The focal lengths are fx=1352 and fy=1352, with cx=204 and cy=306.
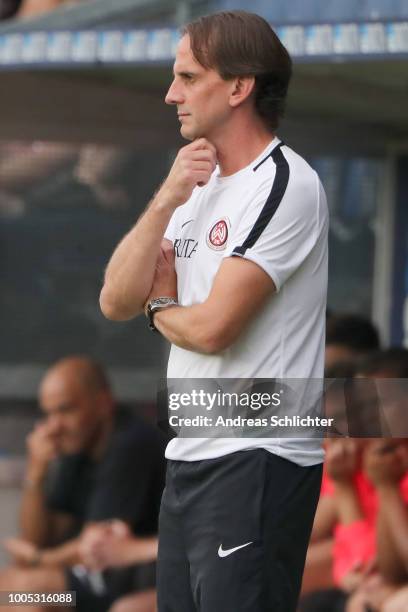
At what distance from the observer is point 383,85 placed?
5.16m

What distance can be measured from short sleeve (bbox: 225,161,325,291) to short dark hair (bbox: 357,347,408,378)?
1640 millimetres

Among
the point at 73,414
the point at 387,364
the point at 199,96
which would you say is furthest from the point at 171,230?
the point at 73,414

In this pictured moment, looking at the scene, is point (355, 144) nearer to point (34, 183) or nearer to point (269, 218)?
point (34, 183)

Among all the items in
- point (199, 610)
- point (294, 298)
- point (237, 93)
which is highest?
point (237, 93)

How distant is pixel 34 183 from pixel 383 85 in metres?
2.44

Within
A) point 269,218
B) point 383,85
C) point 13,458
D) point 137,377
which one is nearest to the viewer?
point 269,218

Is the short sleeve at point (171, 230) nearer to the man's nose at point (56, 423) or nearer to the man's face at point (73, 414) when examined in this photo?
the man's face at point (73, 414)

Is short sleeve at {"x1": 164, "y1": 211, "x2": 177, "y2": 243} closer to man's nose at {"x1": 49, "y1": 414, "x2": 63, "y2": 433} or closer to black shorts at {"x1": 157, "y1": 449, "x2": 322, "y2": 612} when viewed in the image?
black shorts at {"x1": 157, "y1": 449, "x2": 322, "y2": 612}

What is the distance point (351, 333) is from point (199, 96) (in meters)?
2.49

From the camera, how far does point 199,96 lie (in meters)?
2.78

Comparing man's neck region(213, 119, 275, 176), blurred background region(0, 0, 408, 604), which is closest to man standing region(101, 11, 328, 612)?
man's neck region(213, 119, 275, 176)

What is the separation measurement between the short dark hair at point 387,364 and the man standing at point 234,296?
5.17 ft

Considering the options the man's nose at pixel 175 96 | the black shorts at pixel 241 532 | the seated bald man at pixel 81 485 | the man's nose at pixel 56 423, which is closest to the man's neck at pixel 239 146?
the man's nose at pixel 175 96

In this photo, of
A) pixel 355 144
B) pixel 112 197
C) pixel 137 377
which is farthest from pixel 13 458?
pixel 355 144
